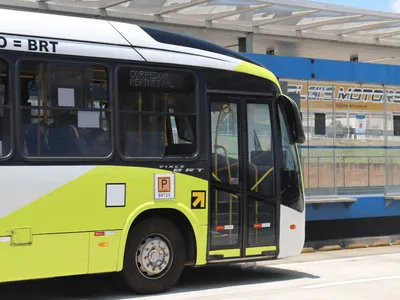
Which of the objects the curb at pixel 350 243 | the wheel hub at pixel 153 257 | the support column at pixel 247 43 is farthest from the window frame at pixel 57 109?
the support column at pixel 247 43

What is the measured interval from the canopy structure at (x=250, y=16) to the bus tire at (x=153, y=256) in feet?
48.1

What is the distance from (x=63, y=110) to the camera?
8.62 metres

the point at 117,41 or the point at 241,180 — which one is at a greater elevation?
the point at 117,41

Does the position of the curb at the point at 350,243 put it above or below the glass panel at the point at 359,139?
below

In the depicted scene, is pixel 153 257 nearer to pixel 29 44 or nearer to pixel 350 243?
pixel 29 44

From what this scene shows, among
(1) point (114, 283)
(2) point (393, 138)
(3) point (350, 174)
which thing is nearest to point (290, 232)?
(1) point (114, 283)

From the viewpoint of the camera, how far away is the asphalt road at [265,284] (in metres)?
9.27

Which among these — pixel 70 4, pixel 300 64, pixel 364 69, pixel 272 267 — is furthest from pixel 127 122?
pixel 70 4

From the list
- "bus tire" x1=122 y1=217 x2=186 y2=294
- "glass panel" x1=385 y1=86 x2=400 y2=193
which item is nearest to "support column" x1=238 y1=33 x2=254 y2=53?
"glass panel" x1=385 y1=86 x2=400 y2=193

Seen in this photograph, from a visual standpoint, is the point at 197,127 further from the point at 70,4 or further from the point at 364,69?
the point at 70,4

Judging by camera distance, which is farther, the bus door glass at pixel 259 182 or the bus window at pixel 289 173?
the bus window at pixel 289 173

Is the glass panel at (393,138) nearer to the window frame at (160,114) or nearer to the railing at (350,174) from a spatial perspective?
the railing at (350,174)

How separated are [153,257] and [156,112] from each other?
1.71 metres

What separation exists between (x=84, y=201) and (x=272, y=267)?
13.9ft
